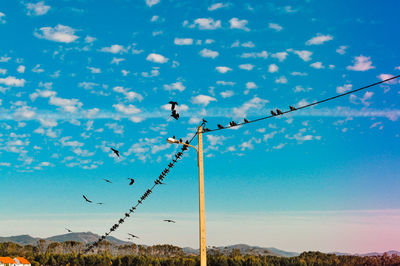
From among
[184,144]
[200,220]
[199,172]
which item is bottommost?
[200,220]

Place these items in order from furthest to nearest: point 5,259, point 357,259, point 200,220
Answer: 1. point 357,259
2. point 5,259
3. point 200,220

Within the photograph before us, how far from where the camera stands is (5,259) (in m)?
160

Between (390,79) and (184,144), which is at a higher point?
(390,79)

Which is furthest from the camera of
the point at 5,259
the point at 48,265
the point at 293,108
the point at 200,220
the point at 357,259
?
the point at 357,259

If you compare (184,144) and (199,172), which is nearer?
(199,172)

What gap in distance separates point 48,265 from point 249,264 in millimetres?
65117

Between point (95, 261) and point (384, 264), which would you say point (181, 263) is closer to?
point (95, 261)

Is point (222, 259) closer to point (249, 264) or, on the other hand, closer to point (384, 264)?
point (249, 264)

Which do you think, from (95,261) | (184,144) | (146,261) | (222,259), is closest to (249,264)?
(222,259)

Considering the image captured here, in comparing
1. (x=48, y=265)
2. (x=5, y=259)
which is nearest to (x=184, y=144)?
(x=48, y=265)

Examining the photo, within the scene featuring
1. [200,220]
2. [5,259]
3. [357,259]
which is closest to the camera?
[200,220]

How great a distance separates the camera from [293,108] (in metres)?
14.1

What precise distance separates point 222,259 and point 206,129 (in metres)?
128

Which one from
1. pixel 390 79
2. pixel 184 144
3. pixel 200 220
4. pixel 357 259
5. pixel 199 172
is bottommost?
pixel 357 259
